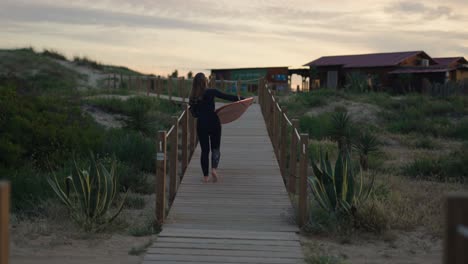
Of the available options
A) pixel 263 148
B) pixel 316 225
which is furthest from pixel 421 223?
pixel 263 148

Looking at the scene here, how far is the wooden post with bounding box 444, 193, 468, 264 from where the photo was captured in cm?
237

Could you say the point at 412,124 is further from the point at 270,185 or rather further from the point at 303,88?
the point at 303,88

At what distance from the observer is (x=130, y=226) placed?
291 inches

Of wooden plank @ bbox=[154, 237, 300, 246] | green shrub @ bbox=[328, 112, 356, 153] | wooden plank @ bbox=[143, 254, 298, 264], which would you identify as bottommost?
wooden plank @ bbox=[143, 254, 298, 264]

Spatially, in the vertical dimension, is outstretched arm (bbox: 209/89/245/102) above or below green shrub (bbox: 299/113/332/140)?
above

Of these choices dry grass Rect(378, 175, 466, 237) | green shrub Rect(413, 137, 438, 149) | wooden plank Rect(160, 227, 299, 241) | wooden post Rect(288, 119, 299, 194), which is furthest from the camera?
green shrub Rect(413, 137, 438, 149)

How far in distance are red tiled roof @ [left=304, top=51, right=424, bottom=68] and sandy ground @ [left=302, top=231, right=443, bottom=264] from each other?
103ft

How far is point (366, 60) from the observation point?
131 feet

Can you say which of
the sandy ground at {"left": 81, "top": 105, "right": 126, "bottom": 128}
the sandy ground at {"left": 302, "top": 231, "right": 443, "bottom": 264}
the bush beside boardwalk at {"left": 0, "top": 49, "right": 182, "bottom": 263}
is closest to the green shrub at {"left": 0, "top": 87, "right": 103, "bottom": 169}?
the bush beside boardwalk at {"left": 0, "top": 49, "right": 182, "bottom": 263}

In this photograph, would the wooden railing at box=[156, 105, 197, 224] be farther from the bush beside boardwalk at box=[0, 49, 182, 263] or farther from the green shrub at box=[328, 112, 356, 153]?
the green shrub at box=[328, 112, 356, 153]

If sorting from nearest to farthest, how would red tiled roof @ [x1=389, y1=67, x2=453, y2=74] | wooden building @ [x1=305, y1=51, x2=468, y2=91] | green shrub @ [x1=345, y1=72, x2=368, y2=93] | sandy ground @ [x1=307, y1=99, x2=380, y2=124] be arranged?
sandy ground @ [x1=307, y1=99, x2=380, y2=124] < green shrub @ [x1=345, y1=72, x2=368, y2=93] < red tiled roof @ [x1=389, y1=67, x2=453, y2=74] < wooden building @ [x1=305, y1=51, x2=468, y2=91]

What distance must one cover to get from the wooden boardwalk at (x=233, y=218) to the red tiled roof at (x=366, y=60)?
93.0 feet

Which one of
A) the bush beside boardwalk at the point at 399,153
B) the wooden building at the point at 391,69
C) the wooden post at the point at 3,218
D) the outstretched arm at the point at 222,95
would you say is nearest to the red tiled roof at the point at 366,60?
the wooden building at the point at 391,69

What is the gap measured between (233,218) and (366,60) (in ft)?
112
